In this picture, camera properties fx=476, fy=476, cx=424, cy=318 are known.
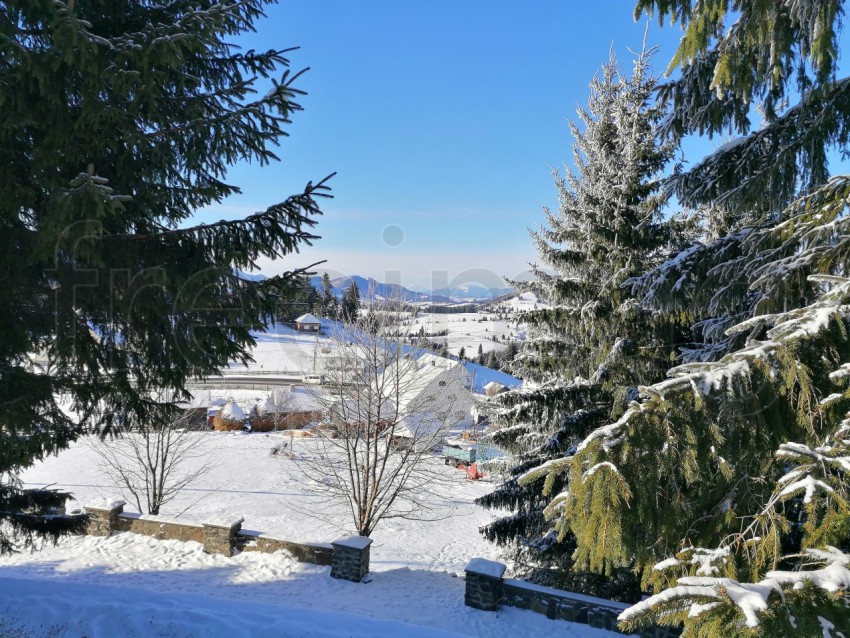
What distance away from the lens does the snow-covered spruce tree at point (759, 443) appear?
1634 mm

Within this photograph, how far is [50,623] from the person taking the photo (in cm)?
518

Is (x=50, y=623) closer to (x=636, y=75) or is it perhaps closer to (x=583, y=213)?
(x=583, y=213)

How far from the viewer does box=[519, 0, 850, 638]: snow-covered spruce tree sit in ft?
5.36

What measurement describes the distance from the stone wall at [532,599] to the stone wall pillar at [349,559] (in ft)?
6.30

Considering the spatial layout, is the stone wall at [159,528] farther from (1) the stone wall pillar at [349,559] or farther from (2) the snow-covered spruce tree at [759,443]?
(2) the snow-covered spruce tree at [759,443]

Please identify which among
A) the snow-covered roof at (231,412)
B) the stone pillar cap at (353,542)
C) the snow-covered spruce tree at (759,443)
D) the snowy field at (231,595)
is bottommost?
the snowy field at (231,595)

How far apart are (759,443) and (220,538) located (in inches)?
371

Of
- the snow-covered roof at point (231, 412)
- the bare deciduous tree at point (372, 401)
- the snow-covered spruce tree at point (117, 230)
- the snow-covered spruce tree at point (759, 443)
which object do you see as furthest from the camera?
the snow-covered roof at point (231, 412)

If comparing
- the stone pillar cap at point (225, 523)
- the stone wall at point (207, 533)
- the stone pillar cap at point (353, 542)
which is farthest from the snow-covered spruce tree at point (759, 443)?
the stone pillar cap at point (225, 523)

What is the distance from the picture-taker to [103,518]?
9938 mm

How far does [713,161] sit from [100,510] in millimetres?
12307

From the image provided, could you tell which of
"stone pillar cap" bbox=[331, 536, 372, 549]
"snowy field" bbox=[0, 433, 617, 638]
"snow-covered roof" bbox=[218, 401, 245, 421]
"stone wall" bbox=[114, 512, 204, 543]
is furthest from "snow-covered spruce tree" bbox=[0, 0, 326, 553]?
"snow-covered roof" bbox=[218, 401, 245, 421]

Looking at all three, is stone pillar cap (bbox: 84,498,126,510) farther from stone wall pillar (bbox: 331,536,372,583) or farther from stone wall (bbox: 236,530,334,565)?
stone wall pillar (bbox: 331,536,372,583)

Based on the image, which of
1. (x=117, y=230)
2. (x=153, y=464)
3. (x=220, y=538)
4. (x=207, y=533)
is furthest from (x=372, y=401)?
(x=153, y=464)
